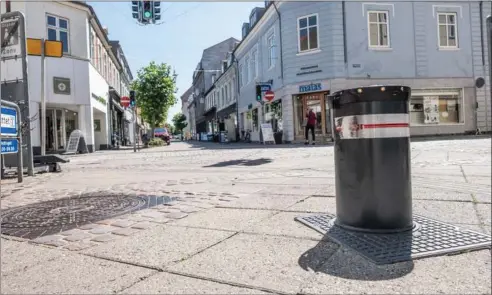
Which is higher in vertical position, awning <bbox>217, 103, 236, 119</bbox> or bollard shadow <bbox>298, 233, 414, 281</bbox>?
awning <bbox>217, 103, 236, 119</bbox>

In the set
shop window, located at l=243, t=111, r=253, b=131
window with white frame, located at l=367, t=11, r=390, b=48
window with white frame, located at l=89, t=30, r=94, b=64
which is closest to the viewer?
window with white frame, located at l=367, t=11, r=390, b=48

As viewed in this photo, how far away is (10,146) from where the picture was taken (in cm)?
795

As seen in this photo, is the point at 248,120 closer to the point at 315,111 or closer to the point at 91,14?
the point at 315,111

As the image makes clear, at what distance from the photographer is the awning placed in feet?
125

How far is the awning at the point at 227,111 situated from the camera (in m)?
38.0

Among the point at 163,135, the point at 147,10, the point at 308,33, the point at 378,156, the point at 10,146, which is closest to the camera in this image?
the point at 378,156

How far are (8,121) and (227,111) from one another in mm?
33646

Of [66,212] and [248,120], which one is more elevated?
[248,120]

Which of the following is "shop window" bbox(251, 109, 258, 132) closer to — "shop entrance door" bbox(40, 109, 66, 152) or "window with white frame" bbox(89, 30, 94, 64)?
"window with white frame" bbox(89, 30, 94, 64)

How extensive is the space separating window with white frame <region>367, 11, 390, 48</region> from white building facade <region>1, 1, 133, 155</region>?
52.9ft

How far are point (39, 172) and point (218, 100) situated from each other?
39356mm

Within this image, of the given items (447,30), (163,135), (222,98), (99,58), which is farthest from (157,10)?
(222,98)

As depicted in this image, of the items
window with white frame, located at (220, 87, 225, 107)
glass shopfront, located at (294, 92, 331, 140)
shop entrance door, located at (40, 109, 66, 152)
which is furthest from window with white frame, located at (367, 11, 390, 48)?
window with white frame, located at (220, 87, 225, 107)

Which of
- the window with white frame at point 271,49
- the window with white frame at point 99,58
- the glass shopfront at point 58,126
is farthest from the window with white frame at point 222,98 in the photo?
the glass shopfront at point 58,126
